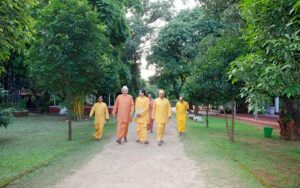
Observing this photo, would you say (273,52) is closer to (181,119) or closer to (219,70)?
(219,70)

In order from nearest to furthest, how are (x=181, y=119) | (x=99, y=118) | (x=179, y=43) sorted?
(x=99, y=118) < (x=181, y=119) < (x=179, y=43)

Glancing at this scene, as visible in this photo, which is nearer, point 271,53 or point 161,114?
point 271,53

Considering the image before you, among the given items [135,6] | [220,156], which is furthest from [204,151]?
[135,6]

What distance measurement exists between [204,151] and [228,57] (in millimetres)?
3774

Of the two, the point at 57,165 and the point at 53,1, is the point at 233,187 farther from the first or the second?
the point at 53,1

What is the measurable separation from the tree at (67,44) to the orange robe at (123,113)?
1705mm

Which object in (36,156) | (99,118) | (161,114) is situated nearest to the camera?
(36,156)

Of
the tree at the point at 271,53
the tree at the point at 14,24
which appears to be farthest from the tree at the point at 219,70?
the tree at the point at 14,24

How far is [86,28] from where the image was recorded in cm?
1333

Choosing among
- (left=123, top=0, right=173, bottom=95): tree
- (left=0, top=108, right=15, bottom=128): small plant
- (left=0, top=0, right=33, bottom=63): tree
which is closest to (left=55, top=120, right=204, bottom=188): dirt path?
(left=0, top=0, right=33, bottom=63): tree

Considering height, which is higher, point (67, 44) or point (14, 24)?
point (67, 44)

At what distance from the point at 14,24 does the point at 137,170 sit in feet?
13.7

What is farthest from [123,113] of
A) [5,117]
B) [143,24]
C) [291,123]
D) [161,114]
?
[143,24]

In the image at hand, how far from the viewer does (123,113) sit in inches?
506
